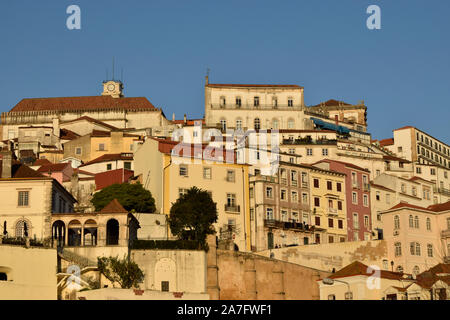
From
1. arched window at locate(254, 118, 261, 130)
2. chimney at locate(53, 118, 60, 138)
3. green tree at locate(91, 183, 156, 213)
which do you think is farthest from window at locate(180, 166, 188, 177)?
chimney at locate(53, 118, 60, 138)

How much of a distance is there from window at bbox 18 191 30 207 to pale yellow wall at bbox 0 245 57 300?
637 centimetres

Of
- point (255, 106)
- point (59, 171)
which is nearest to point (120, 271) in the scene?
point (59, 171)

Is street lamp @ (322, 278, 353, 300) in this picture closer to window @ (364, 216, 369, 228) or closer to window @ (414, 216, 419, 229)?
window @ (414, 216, 419, 229)

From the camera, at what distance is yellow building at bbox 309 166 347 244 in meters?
91.2

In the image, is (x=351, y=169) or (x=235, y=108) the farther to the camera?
(x=235, y=108)

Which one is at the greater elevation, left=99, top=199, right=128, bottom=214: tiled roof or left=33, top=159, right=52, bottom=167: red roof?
left=33, top=159, right=52, bottom=167: red roof

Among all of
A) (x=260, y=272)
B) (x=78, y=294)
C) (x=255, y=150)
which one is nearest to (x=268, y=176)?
(x=255, y=150)

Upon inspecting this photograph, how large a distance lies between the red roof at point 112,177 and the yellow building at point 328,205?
1943 cm

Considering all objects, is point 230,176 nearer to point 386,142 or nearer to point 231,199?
point 231,199

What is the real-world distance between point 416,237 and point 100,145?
48214 mm

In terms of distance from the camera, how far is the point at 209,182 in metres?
82.6
